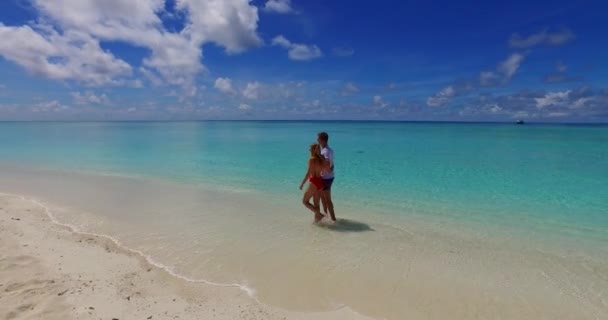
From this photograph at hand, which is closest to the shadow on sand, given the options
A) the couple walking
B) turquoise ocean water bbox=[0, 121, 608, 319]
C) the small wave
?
turquoise ocean water bbox=[0, 121, 608, 319]

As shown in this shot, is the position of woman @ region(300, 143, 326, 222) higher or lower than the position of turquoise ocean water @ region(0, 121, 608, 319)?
higher

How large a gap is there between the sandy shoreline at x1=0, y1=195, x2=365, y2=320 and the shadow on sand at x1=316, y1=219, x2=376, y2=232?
9.44 ft

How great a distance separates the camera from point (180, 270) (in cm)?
495

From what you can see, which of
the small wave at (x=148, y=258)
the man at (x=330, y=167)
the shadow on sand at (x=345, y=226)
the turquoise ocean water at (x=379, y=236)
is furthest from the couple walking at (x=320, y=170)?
the small wave at (x=148, y=258)

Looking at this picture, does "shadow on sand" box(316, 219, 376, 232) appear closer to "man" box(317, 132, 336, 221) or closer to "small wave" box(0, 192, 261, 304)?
"man" box(317, 132, 336, 221)

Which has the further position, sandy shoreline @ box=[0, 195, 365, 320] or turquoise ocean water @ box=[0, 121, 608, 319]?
turquoise ocean water @ box=[0, 121, 608, 319]

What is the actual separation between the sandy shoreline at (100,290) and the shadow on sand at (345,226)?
2878 mm

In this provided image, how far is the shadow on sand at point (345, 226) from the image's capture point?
6.91 meters

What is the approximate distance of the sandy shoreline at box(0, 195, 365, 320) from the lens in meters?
Answer: 3.72

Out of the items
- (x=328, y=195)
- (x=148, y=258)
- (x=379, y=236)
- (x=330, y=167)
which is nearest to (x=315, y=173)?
(x=330, y=167)

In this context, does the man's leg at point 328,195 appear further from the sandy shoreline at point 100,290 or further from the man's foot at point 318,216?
the sandy shoreline at point 100,290

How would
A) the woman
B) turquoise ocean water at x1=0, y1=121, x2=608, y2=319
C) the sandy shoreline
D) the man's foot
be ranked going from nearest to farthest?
the sandy shoreline
turquoise ocean water at x1=0, y1=121, x2=608, y2=319
the woman
the man's foot

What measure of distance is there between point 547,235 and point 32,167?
19262 millimetres

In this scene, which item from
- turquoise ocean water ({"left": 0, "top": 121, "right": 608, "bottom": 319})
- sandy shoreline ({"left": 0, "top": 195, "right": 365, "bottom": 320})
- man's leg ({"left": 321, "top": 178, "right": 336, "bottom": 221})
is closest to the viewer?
sandy shoreline ({"left": 0, "top": 195, "right": 365, "bottom": 320})
